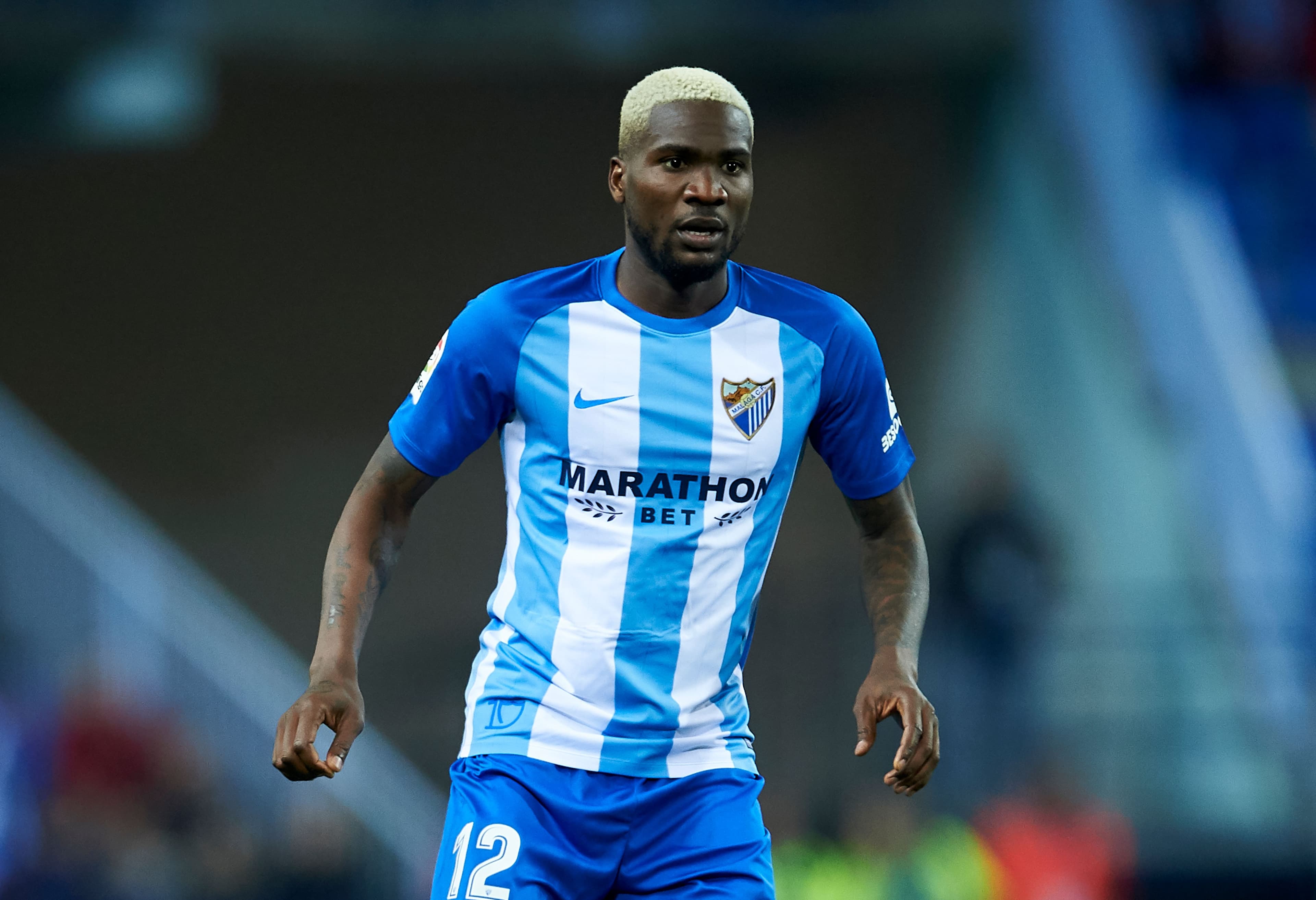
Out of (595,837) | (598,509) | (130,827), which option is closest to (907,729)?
(595,837)

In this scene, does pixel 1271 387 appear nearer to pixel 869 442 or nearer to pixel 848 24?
pixel 848 24

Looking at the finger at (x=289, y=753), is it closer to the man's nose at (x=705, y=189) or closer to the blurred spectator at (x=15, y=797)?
the man's nose at (x=705, y=189)

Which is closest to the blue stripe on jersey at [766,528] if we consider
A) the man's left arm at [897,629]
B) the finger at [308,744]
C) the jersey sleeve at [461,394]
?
the man's left arm at [897,629]

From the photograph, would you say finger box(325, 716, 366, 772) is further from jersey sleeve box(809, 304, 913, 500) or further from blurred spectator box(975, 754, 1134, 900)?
blurred spectator box(975, 754, 1134, 900)

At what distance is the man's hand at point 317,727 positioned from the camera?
9.94 ft

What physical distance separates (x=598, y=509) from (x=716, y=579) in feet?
0.90

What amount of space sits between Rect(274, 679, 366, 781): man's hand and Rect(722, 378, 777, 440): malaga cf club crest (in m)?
0.92

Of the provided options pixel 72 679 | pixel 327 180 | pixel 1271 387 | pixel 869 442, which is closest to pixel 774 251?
pixel 327 180

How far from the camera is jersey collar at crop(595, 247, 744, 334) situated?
347 cm

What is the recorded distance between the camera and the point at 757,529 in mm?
3455

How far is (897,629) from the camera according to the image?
355cm

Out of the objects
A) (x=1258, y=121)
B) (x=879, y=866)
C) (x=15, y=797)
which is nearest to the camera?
(x=879, y=866)

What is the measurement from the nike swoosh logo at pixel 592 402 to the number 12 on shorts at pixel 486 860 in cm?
84

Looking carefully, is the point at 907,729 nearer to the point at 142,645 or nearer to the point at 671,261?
the point at 671,261
